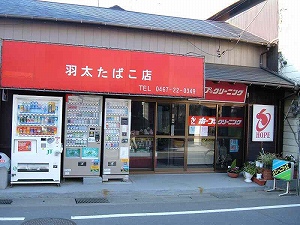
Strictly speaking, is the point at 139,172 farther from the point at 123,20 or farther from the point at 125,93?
the point at 123,20

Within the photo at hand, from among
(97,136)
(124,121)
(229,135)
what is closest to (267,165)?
(229,135)

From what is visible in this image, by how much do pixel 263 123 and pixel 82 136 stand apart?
6.72 metres

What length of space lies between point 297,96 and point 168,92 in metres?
5.23

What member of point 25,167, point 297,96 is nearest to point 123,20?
point 25,167

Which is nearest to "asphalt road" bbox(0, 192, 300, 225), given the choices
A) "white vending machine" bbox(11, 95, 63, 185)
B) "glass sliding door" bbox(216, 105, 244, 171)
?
"white vending machine" bbox(11, 95, 63, 185)

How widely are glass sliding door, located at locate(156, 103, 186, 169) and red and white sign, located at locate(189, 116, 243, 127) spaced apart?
0.39 m

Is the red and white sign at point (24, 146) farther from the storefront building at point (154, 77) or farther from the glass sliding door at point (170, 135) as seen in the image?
the glass sliding door at point (170, 135)

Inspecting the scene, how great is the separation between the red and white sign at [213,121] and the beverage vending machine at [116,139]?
2.83 m

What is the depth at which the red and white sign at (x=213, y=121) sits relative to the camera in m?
11.6

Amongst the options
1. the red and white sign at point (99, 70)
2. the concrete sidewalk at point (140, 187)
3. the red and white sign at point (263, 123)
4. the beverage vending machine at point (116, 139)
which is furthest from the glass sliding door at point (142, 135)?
the red and white sign at point (263, 123)

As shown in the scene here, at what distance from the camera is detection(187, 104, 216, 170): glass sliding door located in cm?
1162

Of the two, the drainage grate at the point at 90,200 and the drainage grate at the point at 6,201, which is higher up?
the drainage grate at the point at 6,201

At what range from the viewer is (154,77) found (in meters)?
9.31

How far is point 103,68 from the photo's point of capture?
8867mm
